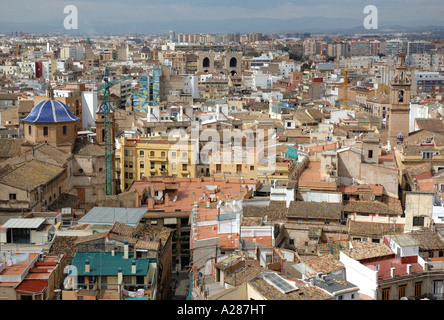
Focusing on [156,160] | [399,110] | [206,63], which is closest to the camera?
[156,160]

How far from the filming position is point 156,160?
10.0 metres

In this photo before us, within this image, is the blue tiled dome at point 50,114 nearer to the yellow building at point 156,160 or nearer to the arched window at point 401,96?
the yellow building at point 156,160

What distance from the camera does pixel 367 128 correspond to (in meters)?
13.2

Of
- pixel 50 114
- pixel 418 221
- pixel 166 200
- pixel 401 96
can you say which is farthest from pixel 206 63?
pixel 418 221

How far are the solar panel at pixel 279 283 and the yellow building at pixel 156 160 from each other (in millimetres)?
6171

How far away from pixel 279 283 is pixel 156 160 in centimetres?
654

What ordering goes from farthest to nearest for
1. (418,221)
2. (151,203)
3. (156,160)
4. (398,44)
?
(398,44)
(156,160)
(151,203)
(418,221)

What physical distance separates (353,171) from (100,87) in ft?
40.9

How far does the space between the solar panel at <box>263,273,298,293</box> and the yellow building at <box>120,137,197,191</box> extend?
6.17 metres

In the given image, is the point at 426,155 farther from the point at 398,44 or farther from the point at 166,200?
the point at 398,44

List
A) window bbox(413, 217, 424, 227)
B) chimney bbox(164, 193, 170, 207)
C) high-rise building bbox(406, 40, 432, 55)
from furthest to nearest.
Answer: high-rise building bbox(406, 40, 432, 55) → chimney bbox(164, 193, 170, 207) → window bbox(413, 217, 424, 227)

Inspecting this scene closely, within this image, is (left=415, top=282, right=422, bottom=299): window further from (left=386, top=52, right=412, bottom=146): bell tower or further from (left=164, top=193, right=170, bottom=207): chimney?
(left=386, top=52, right=412, bottom=146): bell tower

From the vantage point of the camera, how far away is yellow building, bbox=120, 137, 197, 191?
9992 millimetres

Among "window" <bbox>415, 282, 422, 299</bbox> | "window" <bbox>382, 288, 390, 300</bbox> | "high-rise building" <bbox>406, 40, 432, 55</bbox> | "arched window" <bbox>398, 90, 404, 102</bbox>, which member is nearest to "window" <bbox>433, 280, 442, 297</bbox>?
"window" <bbox>415, 282, 422, 299</bbox>
